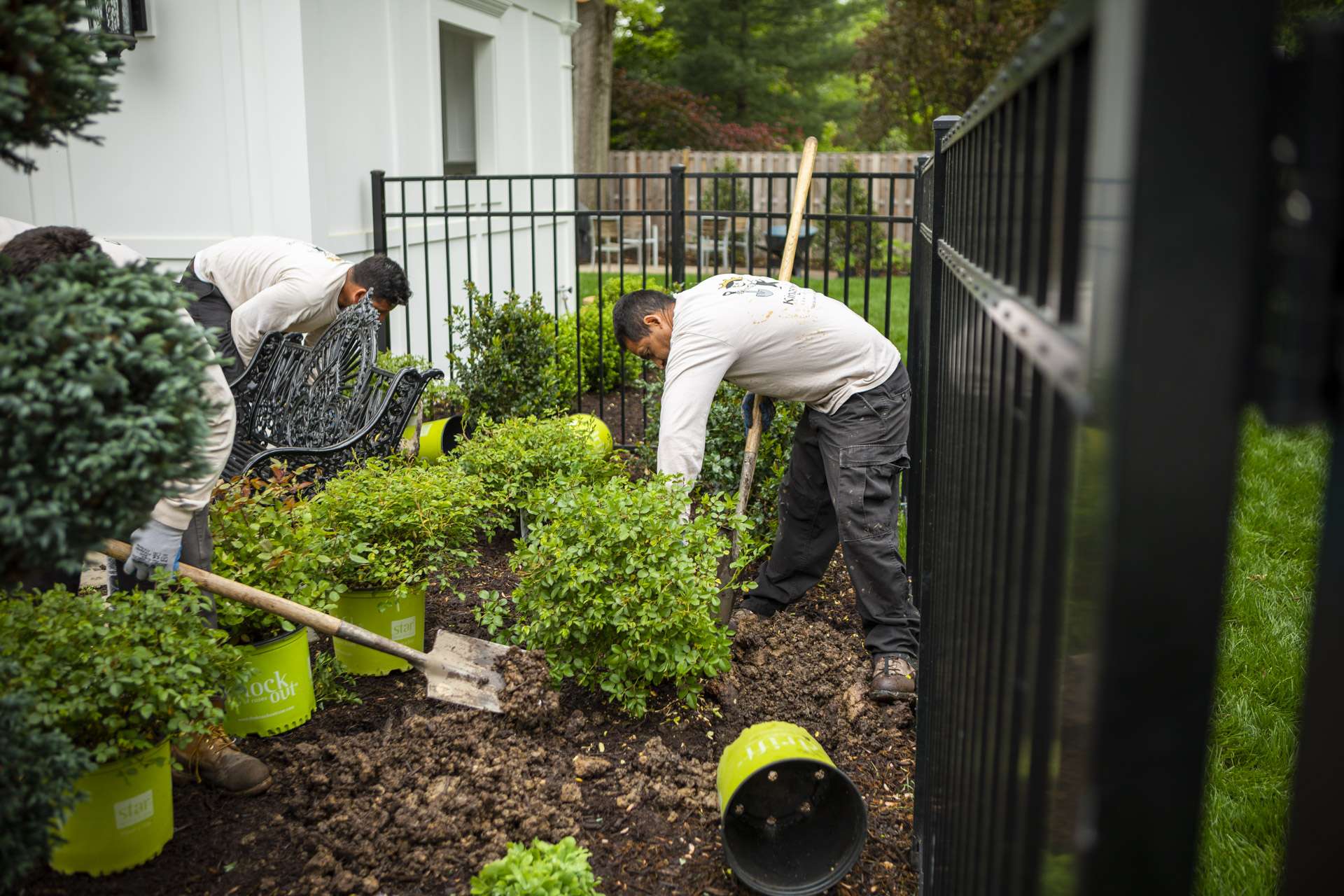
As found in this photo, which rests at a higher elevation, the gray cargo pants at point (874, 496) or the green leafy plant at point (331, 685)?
the gray cargo pants at point (874, 496)

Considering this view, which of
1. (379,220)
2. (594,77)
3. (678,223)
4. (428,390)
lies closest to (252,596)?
(428,390)

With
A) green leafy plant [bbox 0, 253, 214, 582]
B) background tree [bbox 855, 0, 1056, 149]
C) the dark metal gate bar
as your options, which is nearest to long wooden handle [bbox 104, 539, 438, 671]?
green leafy plant [bbox 0, 253, 214, 582]

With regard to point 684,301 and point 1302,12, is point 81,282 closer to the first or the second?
point 1302,12

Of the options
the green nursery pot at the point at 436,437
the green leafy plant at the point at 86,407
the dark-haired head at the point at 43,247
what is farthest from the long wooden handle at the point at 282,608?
the green nursery pot at the point at 436,437

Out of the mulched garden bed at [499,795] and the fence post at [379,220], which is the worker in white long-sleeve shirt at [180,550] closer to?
the mulched garden bed at [499,795]

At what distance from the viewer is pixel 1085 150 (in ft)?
3.19

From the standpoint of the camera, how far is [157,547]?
10.4 ft

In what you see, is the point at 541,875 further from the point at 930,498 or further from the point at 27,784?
the point at 930,498

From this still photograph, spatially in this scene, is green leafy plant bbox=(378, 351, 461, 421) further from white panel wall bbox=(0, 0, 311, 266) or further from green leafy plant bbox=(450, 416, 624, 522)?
white panel wall bbox=(0, 0, 311, 266)

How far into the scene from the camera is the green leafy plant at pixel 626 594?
11.3ft

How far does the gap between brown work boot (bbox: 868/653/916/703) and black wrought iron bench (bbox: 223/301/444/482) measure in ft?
8.06

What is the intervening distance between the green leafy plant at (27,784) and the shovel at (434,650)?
1253 millimetres

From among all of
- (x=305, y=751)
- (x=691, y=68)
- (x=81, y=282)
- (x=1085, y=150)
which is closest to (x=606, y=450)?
(x=305, y=751)

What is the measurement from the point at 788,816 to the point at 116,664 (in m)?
1.72
